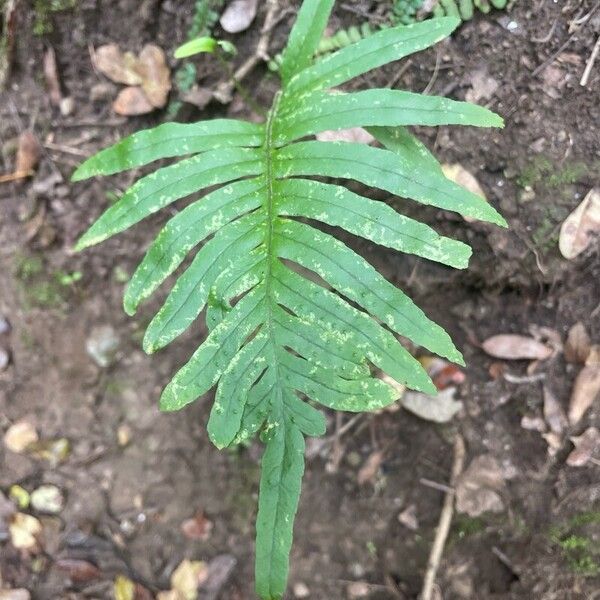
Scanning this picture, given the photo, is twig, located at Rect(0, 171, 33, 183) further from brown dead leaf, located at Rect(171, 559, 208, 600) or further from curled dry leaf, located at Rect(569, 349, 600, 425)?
curled dry leaf, located at Rect(569, 349, 600, 425)

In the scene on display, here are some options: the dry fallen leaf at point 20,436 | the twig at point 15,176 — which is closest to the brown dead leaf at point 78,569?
the dry fallen leaf at point 20,436

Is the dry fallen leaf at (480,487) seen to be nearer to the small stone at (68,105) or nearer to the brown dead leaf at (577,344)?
the brown dead leaf at (577,344)

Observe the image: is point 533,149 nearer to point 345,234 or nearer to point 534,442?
point 345,234

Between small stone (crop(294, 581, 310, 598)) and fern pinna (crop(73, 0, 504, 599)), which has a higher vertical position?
fern pinna (crop(73, 0, 504, 599))

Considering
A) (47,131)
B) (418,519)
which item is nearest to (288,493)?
(418,519)

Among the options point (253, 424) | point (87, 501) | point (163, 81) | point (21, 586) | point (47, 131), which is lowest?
point (21, 586)

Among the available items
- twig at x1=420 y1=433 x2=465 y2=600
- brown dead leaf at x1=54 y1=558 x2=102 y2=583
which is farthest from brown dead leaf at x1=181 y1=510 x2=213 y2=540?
twig at x1=420 y1=433 x2=465 y2=600
